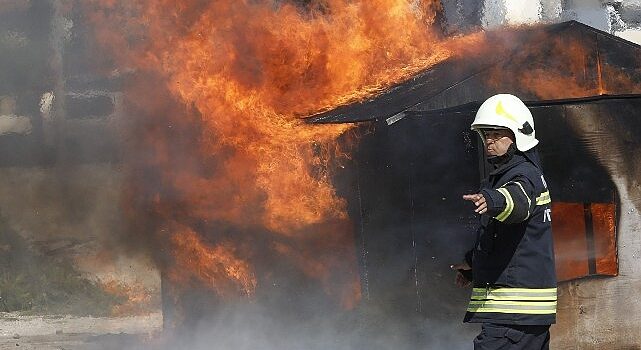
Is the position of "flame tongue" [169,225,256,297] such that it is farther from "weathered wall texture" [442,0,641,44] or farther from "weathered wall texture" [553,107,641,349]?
"weathered wall texture" [442,0,641,44]

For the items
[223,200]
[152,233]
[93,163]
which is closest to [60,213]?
[93,163]

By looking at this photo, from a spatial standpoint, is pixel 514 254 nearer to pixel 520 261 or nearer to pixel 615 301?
pixel 520 261

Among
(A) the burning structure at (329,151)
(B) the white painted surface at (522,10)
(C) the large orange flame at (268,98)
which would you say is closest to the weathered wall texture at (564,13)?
(B) the white painted surface at (522,10)

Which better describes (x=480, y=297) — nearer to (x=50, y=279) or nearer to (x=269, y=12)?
(x=269, y=12)

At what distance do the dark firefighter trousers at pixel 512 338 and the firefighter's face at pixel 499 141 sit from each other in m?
0.91

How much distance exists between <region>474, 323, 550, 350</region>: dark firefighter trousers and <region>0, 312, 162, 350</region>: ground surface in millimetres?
4128

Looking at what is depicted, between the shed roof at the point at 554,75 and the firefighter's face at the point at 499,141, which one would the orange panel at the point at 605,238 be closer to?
the shed roof at the point at 554,75

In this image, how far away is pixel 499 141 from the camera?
4.10 m

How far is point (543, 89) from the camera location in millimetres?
5816

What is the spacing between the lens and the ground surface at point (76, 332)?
24.7 feet

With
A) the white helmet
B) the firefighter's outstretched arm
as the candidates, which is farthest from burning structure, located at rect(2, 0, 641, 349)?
the firefighter's outstretched arm

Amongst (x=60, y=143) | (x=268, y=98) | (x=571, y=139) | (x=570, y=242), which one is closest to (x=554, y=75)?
(x=571, y=139)

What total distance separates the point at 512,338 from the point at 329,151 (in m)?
3.32

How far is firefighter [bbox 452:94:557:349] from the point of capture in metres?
3.99
